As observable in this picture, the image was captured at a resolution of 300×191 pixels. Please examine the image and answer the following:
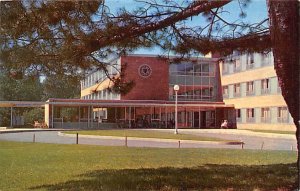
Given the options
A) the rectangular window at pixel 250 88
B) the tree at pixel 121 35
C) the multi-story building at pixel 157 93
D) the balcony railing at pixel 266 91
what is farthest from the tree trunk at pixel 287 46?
the rectangular window at pixel 250 88

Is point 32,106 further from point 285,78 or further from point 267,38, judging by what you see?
point 285,78

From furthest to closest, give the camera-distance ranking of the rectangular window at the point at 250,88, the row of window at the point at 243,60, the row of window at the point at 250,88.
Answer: the rectangular window at the point at 250,88 → the row of window at the point at 250,88 → the row of window at the point at 243,60

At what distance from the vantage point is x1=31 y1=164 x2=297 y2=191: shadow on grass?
6.90 metres

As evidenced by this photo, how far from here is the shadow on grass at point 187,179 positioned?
690 cm

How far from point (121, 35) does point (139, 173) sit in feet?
8.07

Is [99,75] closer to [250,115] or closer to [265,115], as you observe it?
[265,115]

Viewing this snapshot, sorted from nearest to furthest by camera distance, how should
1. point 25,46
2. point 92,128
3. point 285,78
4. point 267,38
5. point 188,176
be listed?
point 285,78
point 25,46
point 188,176
point 267,38
point 92,128

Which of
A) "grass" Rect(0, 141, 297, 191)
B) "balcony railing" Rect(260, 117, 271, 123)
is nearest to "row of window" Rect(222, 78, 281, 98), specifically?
"balcony railing" Rect(260, 117, 271, 123)

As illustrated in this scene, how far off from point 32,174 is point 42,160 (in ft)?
7.63

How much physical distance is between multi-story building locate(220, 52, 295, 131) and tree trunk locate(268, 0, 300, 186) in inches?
605

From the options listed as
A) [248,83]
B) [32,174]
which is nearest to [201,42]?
[32,174]

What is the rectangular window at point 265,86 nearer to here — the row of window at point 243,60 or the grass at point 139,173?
the row of window at point 243,60

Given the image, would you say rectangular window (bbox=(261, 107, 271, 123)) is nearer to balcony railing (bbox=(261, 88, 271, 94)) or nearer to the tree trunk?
balcony railing (bbox=(261, 88, 271, 94))

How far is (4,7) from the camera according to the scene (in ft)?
22.0
